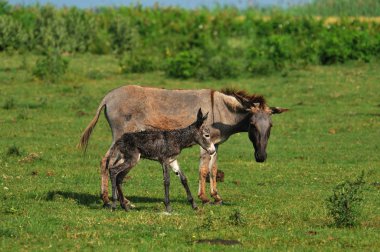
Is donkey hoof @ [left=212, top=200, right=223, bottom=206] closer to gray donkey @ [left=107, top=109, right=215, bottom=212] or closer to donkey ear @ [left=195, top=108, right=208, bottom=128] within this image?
gray donkey @ [left=107, top=109, right=215, bottom=212]

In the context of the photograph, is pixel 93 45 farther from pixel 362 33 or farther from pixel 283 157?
pixel 283 157

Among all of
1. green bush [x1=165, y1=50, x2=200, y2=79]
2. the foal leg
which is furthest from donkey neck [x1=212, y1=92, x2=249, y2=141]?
green bush [x1=165, y1=50, x2=200, y2=79]

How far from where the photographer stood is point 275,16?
41875 mm

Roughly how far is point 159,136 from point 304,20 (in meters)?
26.3

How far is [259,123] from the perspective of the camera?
49.5 feet

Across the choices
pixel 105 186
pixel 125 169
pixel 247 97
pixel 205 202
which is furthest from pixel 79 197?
pixel 247 97

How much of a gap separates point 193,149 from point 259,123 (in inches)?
237

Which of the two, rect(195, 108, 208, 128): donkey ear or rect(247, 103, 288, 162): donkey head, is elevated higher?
rect(195, 108, 208, 128): donkey ear

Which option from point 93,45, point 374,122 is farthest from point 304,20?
point 374,122

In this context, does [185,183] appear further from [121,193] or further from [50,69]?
[50,69]

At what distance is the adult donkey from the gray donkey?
2.05 feet

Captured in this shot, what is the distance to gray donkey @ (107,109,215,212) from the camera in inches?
537

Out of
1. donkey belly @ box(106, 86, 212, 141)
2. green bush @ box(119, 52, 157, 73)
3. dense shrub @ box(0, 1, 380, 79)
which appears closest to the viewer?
donkey belly @ box(106, 86, 212, 141)

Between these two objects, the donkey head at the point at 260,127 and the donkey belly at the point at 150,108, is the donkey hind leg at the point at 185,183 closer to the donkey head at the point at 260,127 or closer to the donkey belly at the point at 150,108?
the donkey belly at the point at 150,108
